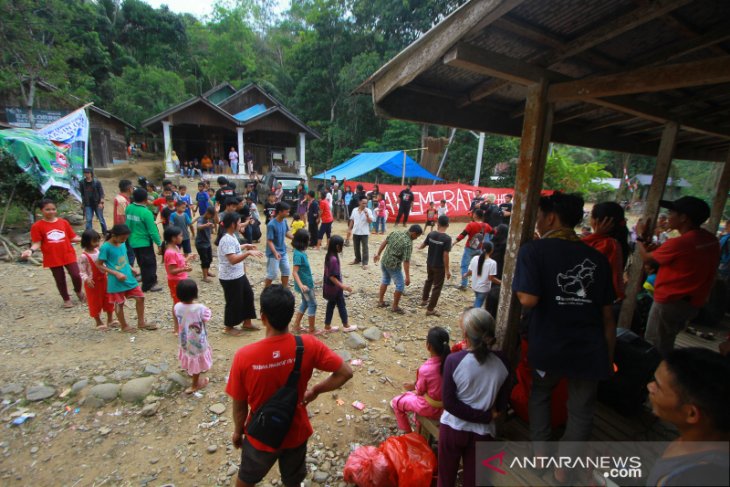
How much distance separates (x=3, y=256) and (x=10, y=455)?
6.56m

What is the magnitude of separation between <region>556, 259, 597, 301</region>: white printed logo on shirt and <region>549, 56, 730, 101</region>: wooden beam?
1188mm

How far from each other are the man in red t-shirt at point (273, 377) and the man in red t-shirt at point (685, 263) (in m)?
2.71

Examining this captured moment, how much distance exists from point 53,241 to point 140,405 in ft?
10.2

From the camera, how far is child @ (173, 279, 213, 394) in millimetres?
3264

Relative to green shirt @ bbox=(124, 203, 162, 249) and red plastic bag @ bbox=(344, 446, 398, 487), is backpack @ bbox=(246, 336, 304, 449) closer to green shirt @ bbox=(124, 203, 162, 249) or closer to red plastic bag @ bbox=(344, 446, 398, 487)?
red plastic bag @ bbox=(344, 446, 398, 487)

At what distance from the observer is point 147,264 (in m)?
5.64

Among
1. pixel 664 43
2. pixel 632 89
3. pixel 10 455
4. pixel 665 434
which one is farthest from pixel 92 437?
pixel 664 43

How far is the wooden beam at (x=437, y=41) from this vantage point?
1828 millimetres

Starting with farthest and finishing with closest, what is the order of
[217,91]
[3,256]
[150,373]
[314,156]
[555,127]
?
[314,156], [217,91], [3,256], [555,127], [150,373]

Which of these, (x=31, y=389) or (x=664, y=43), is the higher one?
(x=664, y=43)

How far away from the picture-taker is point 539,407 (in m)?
2.10

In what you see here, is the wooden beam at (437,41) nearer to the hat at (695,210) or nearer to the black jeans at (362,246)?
the hat at (695,210)

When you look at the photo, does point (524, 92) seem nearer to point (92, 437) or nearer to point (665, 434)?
point (665, 434)

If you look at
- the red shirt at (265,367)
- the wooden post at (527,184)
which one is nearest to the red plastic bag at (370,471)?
the red shirt at (265,367)
